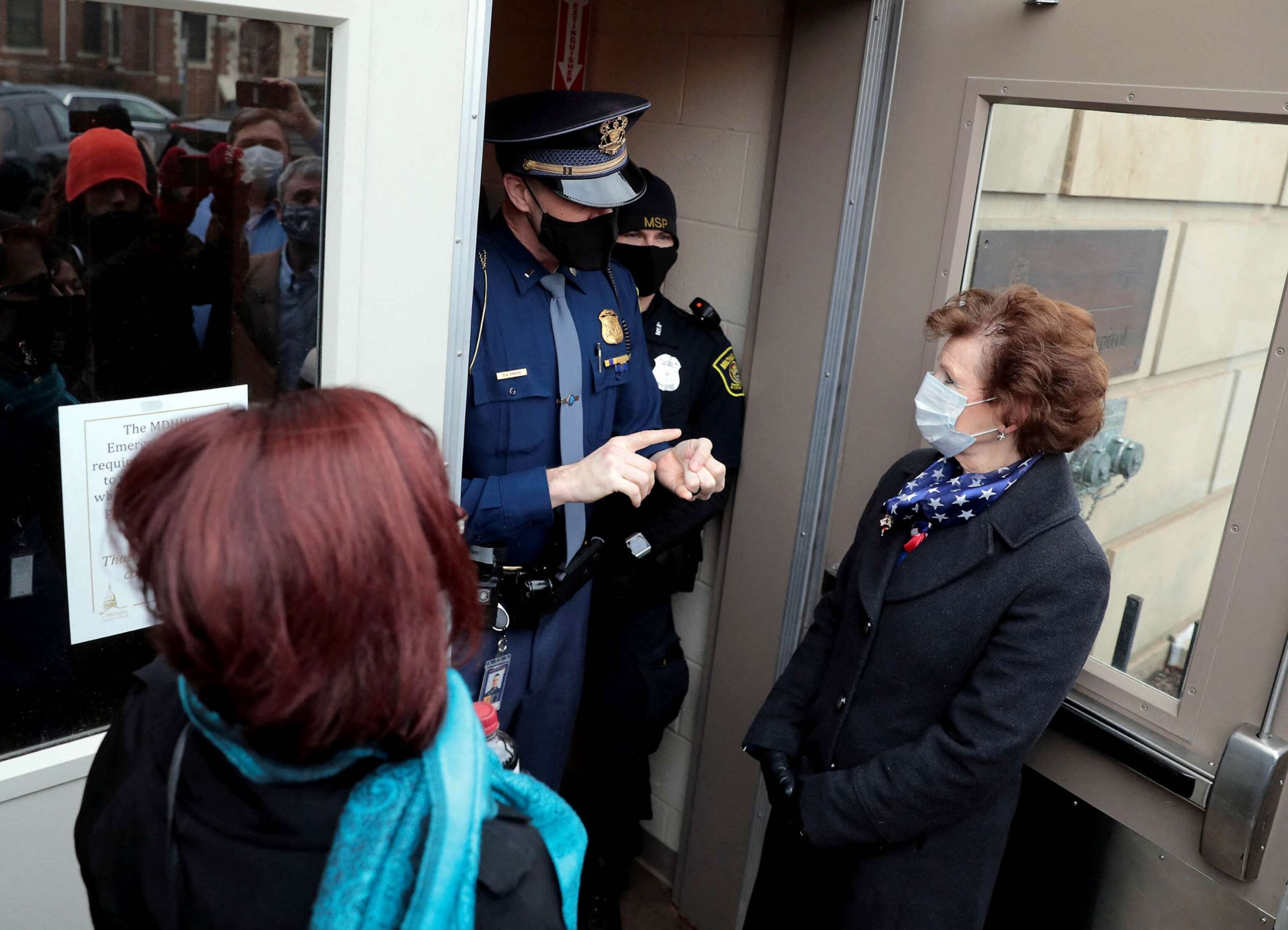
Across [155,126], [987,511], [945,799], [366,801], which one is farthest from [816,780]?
[155,126]

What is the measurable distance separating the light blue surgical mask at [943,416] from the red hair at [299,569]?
4.01 feet

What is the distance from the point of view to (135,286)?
155cm

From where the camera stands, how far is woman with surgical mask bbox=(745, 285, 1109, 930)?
1785 mm

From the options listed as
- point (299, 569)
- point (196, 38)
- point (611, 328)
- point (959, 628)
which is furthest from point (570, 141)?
point (299, 569)

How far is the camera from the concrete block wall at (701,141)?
2717 millimetres

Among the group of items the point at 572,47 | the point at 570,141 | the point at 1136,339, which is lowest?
the point at 1136,339

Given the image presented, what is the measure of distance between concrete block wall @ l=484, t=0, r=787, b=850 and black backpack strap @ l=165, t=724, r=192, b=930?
2034 mm

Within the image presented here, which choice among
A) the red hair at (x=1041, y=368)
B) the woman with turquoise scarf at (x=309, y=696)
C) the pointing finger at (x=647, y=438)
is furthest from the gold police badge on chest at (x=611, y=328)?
the woman with turquoise scarf at (x=309, y=696)

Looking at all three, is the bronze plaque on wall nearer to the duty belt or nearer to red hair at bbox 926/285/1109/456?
red hair at bbox 926/285/1109/456

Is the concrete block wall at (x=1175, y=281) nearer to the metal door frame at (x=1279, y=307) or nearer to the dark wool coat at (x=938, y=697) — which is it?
the metal door frame at (x=1279, y=307)

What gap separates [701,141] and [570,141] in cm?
71

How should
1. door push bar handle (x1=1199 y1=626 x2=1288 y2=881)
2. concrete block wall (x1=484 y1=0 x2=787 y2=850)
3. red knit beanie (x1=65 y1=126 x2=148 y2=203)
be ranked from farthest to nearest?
concrete block wall (x1=484 y1=0 x2=787 y2=850) → door push bar handle (x1=1199 y1=626 x2=1288 y2=881) → red knit beanie (x1=65 y1=126 x2=148 y2=203)

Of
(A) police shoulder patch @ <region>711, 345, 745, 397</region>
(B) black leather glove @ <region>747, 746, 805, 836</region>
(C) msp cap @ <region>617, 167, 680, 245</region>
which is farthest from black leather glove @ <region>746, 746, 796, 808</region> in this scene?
(C) msp cap @ <region>617, 167, 680, 245</region>

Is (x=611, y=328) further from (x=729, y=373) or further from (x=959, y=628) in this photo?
(x=959, y=628)
